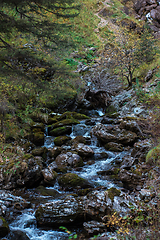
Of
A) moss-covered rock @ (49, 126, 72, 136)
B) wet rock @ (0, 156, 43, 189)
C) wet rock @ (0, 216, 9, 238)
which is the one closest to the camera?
wet rock @ (0, 216, 9, 238)

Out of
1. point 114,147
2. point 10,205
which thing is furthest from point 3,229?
point 114,147

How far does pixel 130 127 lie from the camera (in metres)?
9.17

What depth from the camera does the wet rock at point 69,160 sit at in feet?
24.2

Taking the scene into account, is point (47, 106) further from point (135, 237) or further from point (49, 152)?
point (135, 237)

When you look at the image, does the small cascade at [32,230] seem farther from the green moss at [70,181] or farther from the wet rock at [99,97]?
the wet rock at [99,97]

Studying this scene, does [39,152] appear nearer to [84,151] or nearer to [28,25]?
[84,151]

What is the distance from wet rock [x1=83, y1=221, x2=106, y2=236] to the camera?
358 cm

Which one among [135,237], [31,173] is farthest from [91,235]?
[31,173]

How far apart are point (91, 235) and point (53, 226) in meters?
0.98

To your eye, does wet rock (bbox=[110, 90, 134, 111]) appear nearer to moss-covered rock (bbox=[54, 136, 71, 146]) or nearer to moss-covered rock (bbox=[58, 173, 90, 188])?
moss-covered rock (bbox=[54, 136, 71, 146])

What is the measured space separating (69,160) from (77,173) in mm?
789

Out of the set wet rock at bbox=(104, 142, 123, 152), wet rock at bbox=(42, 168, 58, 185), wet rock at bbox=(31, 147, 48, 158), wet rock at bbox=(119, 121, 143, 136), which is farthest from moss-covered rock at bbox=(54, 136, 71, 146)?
wet rock at bbox=(119, 121, 143, 136)

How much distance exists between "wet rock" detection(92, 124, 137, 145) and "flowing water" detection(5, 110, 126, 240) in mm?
453

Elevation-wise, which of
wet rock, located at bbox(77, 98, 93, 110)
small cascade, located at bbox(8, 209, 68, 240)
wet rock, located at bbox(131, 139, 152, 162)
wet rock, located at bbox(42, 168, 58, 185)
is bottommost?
wet rock, located at bbox(77, 98, 93, 110)
